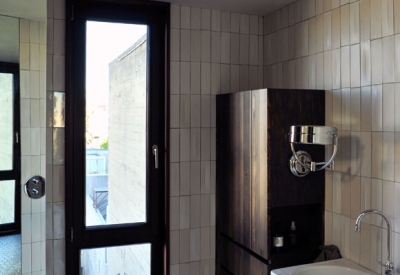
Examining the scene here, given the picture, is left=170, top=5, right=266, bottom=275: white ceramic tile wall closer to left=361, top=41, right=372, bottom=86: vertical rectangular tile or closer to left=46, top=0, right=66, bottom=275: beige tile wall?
left=46, top=0, right=66, bottom=275: beige tile wall

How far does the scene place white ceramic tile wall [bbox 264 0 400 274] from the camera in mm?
1685

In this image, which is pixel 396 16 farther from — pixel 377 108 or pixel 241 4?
pixel 241 4

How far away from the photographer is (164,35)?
7.86 ft

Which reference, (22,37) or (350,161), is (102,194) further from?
(350,161)

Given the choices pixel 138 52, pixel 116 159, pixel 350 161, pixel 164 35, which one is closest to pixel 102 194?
pixel 116 159

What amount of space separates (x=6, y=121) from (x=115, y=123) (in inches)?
29.3

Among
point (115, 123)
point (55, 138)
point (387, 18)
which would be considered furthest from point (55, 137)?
point (387, 18)

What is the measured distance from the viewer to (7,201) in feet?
5.53

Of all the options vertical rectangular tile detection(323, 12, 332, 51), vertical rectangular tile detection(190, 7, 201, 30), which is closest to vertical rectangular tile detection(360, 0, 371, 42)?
vertical rectangular tile detection(323, 12, 332, 51)

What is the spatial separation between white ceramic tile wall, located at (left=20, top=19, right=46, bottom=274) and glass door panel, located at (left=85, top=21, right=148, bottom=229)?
1.45ft

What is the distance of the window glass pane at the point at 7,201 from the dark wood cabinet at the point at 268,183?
3.90 feet

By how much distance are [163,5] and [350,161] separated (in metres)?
1.43

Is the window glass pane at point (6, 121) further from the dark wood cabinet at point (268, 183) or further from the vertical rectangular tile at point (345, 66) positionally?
the vertical rectangular tile at point (345, 66)

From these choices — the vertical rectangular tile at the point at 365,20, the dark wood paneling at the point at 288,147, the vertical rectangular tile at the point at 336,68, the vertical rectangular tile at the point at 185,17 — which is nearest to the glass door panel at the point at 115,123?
the vertical rectangular tile at the point at 185,17
